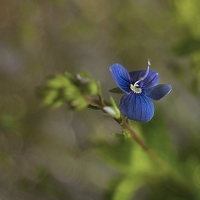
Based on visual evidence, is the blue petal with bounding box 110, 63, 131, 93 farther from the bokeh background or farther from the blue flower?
the bokeh background

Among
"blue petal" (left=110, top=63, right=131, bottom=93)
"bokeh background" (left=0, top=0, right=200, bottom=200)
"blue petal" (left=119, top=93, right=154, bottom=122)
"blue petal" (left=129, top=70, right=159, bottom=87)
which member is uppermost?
"bokeh background" (left=0, top=0, right=200, bottom=200)

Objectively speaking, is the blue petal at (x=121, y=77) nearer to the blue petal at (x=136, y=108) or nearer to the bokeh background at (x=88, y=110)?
the blue petal at (x=136, y=108)

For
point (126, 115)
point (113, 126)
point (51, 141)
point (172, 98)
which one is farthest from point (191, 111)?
point (126, 115)

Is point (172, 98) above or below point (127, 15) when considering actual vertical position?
Result: below

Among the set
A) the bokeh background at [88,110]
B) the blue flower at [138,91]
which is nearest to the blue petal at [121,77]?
the blue flower at [138,91]

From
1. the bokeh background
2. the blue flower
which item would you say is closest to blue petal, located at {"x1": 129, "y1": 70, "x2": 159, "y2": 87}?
the blue flower

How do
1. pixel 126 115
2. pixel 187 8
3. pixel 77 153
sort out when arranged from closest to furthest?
pixel 126 115
pixel 187 8
pixel 77 153

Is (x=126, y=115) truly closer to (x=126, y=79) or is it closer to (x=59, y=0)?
(x=126, y=79)
